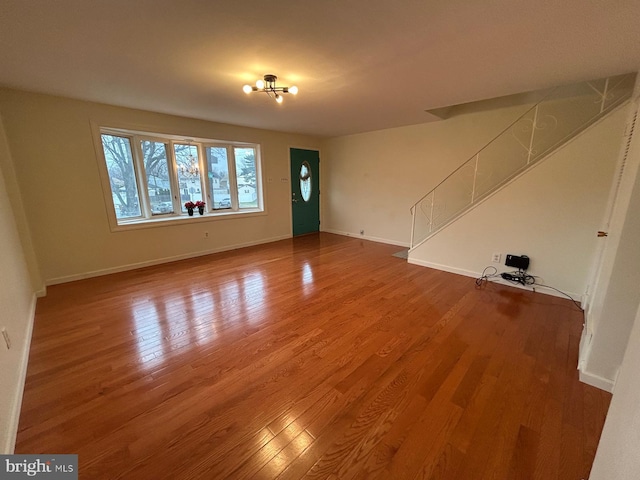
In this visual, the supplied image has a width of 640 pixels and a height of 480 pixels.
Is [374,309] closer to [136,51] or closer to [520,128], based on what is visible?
[136,51]

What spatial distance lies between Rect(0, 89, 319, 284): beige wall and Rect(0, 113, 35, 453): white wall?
252mm

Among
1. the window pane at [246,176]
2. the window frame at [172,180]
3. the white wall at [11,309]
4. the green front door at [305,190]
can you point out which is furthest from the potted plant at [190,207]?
the green front door at [305,190]

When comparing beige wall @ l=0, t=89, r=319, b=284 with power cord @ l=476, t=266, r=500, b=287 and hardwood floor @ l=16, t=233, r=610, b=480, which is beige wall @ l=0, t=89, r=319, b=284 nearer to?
hardwood floor @ l=16, t=233, r=610, b=480

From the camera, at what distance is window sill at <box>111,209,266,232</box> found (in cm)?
399

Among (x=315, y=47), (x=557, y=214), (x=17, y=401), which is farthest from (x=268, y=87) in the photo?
(x=557, y=214)

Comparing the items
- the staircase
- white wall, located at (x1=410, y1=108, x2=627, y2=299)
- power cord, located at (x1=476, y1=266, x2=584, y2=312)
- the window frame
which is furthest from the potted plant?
power cord, located at (x1=476, y1=266, x2=584, y2=312)

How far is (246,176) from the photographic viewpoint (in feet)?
18.0

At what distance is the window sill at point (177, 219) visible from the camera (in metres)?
3.99

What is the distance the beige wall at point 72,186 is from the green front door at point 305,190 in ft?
6.57

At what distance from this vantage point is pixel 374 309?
2787mm

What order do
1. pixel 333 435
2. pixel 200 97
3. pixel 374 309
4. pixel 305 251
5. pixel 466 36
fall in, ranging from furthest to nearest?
pixel 305 251
pixel 200 97
pixel 374 309
pixel 466 36
pixel 333 435

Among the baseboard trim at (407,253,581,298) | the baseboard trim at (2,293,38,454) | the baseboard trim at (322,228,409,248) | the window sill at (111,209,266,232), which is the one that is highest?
the window sill at (111,209,266,232)

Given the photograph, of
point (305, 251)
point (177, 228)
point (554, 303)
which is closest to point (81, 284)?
point (177, 228)

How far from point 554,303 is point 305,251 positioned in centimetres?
375
